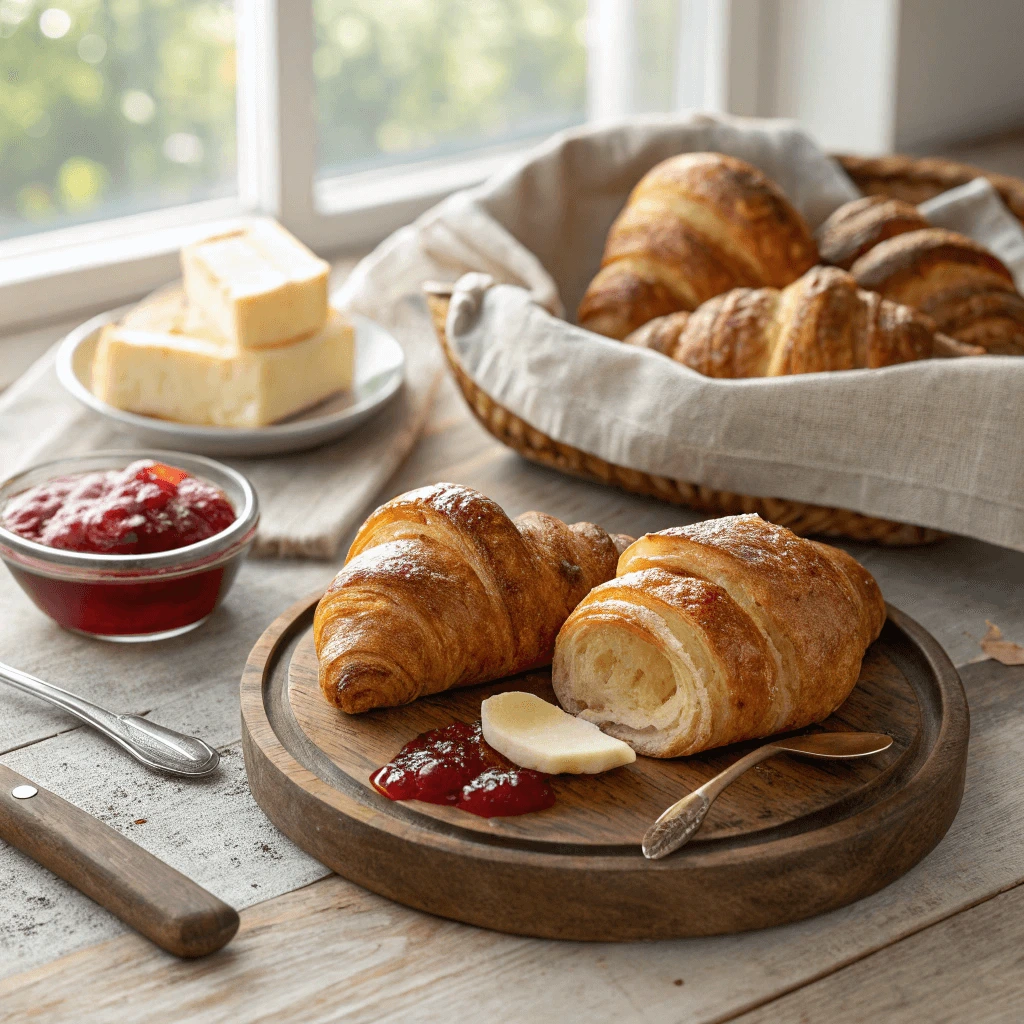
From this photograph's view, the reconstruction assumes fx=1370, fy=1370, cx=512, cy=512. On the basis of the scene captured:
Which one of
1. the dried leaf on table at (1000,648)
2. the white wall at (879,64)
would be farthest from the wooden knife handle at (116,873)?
the white wall at (879,64)

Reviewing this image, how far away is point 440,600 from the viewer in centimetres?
125

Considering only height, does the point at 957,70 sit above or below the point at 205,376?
above

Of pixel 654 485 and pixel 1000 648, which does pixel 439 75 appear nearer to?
pixel 654 485

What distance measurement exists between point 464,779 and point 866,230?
1218mm

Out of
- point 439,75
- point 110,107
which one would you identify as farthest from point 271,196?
point 439,75

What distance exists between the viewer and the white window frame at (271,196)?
242 centimetres

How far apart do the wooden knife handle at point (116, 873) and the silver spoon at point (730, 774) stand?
330mm

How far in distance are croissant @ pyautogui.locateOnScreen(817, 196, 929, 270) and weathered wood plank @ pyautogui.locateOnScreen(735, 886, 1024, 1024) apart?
1.16m

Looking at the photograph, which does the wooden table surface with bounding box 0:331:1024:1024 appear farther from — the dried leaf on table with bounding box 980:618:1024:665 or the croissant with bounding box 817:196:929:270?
the croissant with bounding box 817:196:929:270


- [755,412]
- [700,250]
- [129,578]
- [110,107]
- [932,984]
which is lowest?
[932,984]

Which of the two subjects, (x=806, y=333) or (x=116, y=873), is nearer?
(x=116, y=873)

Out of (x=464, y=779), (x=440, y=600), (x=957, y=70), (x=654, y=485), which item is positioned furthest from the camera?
(x=957, y=70)

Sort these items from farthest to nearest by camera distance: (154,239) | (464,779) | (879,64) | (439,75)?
(879,64) < (439,75) < (154,239) < (464,779)

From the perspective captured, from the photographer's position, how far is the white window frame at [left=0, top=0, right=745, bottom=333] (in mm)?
2418
